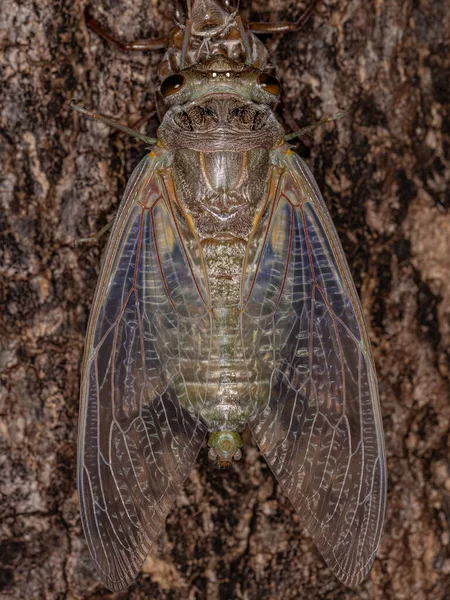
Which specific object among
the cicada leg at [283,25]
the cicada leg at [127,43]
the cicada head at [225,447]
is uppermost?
the cicada leg at [283,25]

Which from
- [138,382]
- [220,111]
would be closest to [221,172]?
[220,111]

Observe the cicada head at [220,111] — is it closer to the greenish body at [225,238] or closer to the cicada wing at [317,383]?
the greenish body at [225,238]

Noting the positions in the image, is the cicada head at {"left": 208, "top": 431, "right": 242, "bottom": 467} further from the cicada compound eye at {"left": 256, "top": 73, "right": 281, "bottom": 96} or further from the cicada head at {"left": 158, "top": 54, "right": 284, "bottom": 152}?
the cicada compound eye at {"left": 256, "top": 73, "right": 281, "bottom": 96}

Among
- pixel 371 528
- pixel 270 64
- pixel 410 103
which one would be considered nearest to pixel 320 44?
pixel 270 64

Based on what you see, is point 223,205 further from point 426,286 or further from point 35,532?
point 35,532

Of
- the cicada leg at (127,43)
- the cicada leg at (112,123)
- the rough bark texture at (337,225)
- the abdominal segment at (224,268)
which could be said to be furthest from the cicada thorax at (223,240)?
the cicada leg at (127,43)

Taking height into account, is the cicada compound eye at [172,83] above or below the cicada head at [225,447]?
above

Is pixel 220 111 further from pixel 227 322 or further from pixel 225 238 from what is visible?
pixel 227 322
